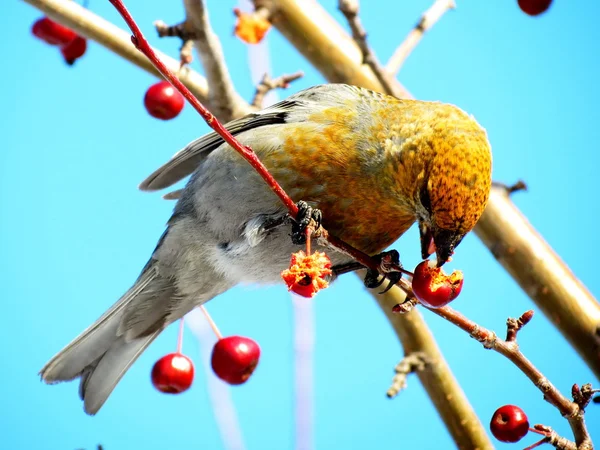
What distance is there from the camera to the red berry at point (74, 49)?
4344 mm

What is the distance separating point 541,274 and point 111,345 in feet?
6.82

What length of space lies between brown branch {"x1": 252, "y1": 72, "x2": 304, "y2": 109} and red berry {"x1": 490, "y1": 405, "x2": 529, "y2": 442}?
221 centimetres

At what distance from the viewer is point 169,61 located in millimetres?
4195

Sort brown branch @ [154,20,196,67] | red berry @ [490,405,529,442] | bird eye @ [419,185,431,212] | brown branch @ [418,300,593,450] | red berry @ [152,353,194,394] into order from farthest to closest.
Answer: brown branch @ [154,20,196,67] < red berry @ [152,353,194,394] < bird eye @ [419,185,431,212] < red berry @ [490,405,529,442] < brown branch @ [418,300,593,450]

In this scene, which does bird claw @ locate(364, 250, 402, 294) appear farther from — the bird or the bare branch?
the bare branch

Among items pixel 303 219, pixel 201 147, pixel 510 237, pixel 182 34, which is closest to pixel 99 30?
pixel 182 34

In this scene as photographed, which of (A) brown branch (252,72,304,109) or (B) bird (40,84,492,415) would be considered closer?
(B) bird (40,84,492,415)

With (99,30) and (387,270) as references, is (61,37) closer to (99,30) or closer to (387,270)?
(99,30)

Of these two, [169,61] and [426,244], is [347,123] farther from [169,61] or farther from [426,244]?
[169,61]

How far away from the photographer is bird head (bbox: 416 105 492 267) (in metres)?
2.74

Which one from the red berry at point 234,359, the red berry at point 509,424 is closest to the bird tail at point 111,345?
the red berry at point 234,359

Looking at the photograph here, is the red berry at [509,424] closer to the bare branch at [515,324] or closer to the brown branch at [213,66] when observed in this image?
the bare branch at [515,324]

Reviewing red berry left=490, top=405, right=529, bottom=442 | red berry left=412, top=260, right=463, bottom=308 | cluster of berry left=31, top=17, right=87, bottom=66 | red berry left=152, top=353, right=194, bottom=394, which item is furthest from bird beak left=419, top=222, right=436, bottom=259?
cluster of berry left=31, top=17, right=87, bottom=66

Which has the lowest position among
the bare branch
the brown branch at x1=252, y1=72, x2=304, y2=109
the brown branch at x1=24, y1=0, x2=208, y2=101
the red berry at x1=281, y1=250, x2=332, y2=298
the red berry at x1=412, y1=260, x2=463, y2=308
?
the bare branch
